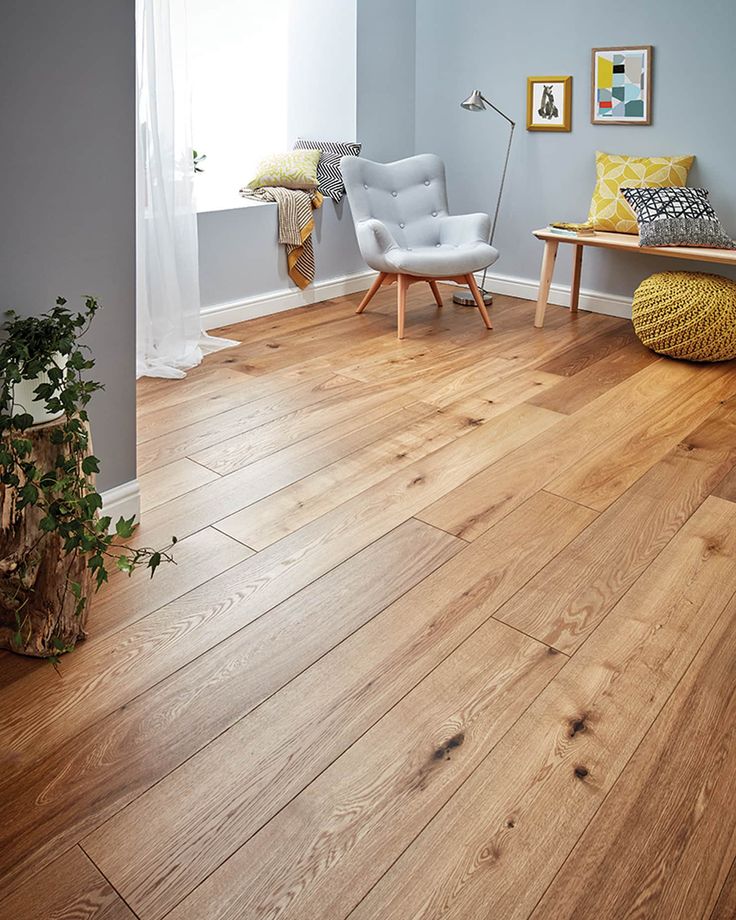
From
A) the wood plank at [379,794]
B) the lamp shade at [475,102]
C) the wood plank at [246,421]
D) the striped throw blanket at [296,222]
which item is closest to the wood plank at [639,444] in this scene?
the wood plank at [379,794]

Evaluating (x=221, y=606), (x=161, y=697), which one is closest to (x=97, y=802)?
(x=161, y=697)

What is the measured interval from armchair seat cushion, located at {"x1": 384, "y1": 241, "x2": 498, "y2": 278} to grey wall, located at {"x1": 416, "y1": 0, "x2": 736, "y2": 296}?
75cm

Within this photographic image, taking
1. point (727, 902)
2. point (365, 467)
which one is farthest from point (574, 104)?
point (727, 902)

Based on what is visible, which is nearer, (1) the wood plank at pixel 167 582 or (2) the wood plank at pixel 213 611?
(2) the wood plank at pixel 213 611

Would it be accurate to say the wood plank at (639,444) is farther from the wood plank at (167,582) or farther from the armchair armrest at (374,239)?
the armchair armrest at (374,239)

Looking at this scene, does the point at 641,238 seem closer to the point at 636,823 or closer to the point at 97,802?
the point at 636,823

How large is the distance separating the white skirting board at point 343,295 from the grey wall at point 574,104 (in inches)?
2.5

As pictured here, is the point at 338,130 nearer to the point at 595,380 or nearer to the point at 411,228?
the point at 411,228

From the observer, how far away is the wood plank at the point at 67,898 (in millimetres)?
1192

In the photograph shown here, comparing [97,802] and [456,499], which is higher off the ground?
[456,499]

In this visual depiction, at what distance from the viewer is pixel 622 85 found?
4.17 m

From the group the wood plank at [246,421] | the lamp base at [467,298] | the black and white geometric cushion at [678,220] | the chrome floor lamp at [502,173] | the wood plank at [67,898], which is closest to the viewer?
the wood plank at [67,898]

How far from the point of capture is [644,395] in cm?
335

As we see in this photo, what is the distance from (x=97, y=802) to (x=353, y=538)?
3.31 ft
